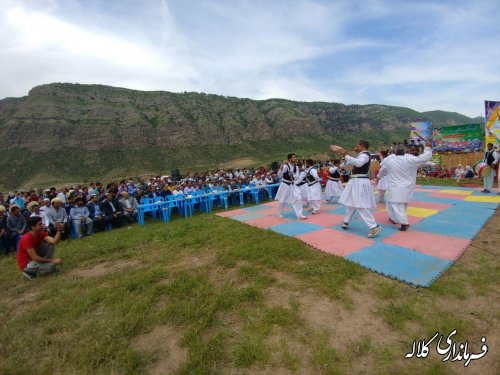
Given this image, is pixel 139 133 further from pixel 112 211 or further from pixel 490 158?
pixel 490 158

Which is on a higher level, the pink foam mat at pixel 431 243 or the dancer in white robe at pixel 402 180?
the dancer in white robe at pixel 402 180

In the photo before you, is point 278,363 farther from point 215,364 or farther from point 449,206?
point 449,206

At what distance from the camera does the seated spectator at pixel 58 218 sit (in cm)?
769

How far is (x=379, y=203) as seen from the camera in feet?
30.7

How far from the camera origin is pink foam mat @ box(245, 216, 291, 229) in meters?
7.25

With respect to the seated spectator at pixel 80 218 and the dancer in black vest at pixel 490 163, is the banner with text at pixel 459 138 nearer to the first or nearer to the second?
the dancer in black vest at pixel 490 163

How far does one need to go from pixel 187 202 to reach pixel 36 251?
5.39m

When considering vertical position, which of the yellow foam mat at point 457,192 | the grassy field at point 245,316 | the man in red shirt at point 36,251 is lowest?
the grassy field at point 245,316

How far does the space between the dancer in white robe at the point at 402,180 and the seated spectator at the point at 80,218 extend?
8.88 metres

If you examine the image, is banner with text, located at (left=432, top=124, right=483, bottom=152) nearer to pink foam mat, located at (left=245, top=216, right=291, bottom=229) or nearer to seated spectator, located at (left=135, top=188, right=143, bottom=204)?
pink foam mat, located at (left=245, top=216, right=291, bottom=229)

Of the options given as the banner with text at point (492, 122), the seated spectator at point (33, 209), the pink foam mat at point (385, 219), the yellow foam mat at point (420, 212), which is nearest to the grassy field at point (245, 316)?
the pink foam mat at point (385, 219)

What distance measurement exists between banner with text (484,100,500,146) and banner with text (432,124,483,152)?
133cm

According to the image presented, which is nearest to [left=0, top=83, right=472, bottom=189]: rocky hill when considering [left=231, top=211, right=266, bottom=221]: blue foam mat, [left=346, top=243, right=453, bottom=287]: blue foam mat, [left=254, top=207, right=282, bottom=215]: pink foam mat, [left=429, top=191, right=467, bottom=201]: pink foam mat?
[left=254, top=207, right=282, bottom=215]: pink foam mat

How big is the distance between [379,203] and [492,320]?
267 inches
